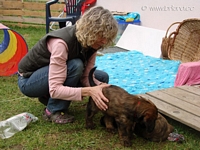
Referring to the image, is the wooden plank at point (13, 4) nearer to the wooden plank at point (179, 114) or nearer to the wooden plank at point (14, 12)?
the wooden plank at point (14, 12)

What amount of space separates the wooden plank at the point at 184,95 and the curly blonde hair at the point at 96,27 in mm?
1145

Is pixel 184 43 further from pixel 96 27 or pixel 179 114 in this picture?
pixel 96 27

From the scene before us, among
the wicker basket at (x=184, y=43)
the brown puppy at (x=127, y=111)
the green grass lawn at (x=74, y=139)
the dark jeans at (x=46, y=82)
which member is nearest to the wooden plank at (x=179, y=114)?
the green grass lawn at (x=74, y=139)

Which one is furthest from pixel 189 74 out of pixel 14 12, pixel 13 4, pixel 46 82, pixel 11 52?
pixel 13 4

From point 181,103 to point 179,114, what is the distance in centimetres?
28

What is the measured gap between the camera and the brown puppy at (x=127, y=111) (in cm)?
223

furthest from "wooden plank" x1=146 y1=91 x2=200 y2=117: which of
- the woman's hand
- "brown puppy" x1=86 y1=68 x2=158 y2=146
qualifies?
the woman's hand

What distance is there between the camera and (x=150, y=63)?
5363 mm

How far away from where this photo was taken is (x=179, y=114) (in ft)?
8.92

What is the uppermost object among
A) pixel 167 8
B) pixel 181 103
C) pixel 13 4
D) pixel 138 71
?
pixel 167 8

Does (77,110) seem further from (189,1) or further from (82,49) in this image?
(189,1)

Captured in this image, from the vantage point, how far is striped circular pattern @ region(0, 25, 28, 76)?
4.43 m

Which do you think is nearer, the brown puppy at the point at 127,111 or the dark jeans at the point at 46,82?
the brown puppy at the point at 127,111

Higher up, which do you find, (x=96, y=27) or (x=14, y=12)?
(x=96, y=27)
